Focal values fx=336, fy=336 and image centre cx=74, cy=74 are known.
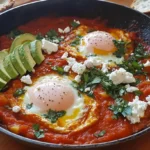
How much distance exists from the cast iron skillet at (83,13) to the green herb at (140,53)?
15 cm

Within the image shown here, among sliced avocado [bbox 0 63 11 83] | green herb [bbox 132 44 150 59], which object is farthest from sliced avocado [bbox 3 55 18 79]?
green herb [bbox 132 44 150 59]

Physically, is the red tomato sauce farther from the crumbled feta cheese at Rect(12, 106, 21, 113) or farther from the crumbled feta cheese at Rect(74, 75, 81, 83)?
the crumbled feta cheese at Rect(74, 75, 81, 83)

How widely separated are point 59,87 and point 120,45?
1.13 meters

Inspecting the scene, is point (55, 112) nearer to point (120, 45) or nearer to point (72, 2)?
point (120, 45)

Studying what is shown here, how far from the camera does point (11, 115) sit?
3.03 meters

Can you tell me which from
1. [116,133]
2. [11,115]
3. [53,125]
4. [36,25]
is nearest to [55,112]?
[53,125]

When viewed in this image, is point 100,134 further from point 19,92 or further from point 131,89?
point 19,92

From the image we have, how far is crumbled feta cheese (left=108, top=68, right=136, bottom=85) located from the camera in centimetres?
331

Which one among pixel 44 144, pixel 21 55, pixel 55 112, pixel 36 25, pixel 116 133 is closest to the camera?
pixel 44 144

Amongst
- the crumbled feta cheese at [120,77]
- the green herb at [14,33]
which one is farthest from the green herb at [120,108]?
the green herb at [14,33]

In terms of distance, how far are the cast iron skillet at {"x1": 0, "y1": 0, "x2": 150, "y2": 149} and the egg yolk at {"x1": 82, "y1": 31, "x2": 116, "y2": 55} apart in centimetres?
40

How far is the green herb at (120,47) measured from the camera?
3.91m

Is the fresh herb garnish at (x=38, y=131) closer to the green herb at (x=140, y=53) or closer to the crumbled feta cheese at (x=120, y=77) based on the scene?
the crumbled feta cheese at (x=120, y=77)

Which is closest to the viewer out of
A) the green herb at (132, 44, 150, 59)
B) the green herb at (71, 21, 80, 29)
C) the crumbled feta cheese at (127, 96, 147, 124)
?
the crumbled feta cheese at (127, 96, 147, 124)
